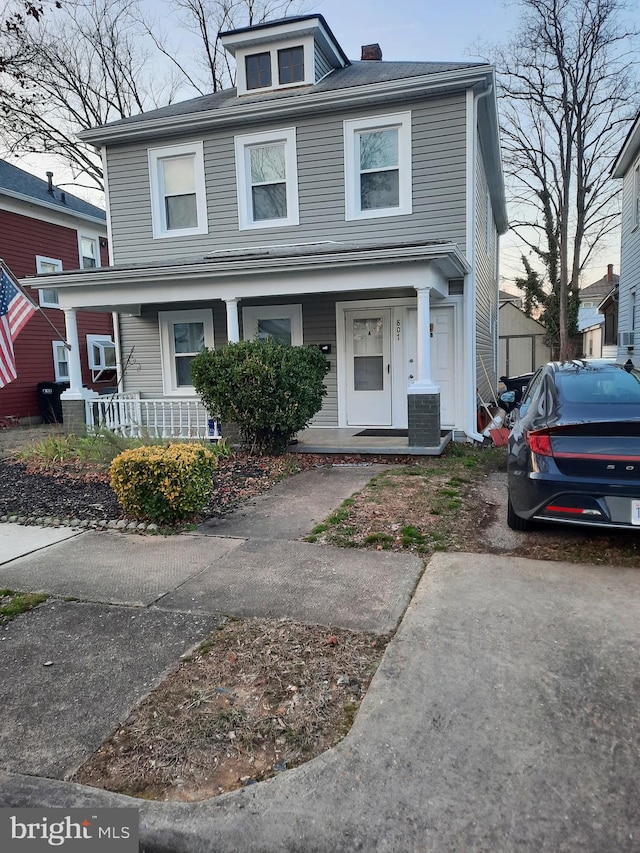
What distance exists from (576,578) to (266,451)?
18.2 ft

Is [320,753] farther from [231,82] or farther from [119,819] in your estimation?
[231,82]

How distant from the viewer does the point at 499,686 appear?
269cm

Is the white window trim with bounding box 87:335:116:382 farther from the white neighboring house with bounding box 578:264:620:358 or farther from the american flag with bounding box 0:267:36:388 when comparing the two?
the white neighboring house with bounding box 578:264:620:358

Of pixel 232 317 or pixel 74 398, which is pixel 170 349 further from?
pixel 232 317

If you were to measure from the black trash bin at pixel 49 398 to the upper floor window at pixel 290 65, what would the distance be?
1011cm

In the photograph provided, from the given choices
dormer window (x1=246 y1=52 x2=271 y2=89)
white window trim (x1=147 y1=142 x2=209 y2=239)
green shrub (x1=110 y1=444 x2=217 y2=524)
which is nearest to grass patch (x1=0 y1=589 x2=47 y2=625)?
green shrub (x1=110 y1=444 x2=217 y2=524)

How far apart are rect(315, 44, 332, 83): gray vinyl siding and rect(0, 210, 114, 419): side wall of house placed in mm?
9606

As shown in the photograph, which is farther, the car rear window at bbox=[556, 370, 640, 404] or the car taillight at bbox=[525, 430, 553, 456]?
the car rear window at bbox=[556, 370, 640, 404]

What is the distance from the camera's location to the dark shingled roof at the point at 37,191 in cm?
1591

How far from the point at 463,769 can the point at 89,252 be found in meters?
19.8

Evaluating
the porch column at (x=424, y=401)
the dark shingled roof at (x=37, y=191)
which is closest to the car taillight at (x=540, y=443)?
the porch column at (x=424, y=401)

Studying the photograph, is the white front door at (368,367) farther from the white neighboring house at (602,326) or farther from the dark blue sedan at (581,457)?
the white neighboring house at (602,326)

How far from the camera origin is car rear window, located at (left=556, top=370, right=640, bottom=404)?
14.4 feet

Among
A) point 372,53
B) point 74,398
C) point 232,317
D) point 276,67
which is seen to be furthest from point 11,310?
point 372,53
